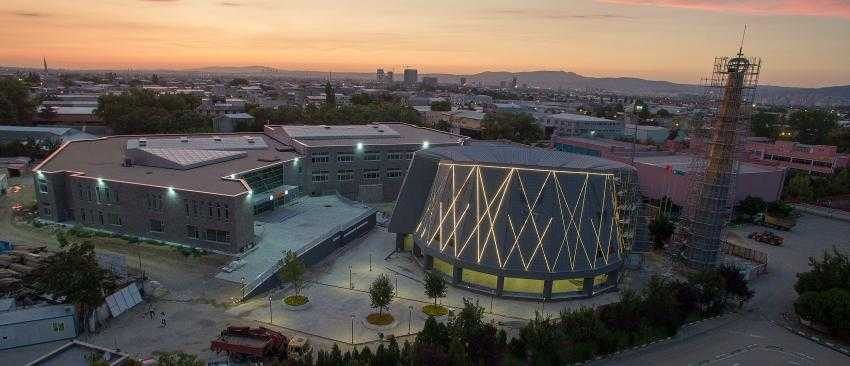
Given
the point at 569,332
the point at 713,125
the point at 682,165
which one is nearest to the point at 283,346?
the point at 569,332

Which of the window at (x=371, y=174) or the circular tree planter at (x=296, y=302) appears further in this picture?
the window at (x=371, y=174)

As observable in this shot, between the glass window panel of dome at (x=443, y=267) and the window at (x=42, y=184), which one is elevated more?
the window at (x=42, y=184)

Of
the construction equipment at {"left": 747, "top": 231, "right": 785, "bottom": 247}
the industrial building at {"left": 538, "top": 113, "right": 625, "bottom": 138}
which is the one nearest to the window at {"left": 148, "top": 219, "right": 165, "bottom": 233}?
the construction equipment at {"left": 747, "top": 231, "right": 785, "bottom": 247}

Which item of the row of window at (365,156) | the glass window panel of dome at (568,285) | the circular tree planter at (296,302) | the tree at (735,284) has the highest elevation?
the row of window at (365,156)

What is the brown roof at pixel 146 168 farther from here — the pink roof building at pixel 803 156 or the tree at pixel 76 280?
the pink roof building at pixel 803 156

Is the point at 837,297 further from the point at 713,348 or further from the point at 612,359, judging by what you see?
the point at 612,359

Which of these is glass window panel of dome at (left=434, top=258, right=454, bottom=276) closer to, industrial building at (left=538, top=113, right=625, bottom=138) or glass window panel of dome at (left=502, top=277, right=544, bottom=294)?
glass window panel of dome at (left=502, top=277, right=544, bottom=294)

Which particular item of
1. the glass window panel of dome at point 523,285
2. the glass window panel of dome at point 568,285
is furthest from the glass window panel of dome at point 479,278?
the glass window panel of dome at point 568,285

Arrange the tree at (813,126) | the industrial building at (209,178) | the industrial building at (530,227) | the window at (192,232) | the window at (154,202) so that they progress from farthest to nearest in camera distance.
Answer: the tree at (813,126) < the window at (154,202) < the window at (192,232) < the industrial building at (209,178) < the industrial building at (530,227)
